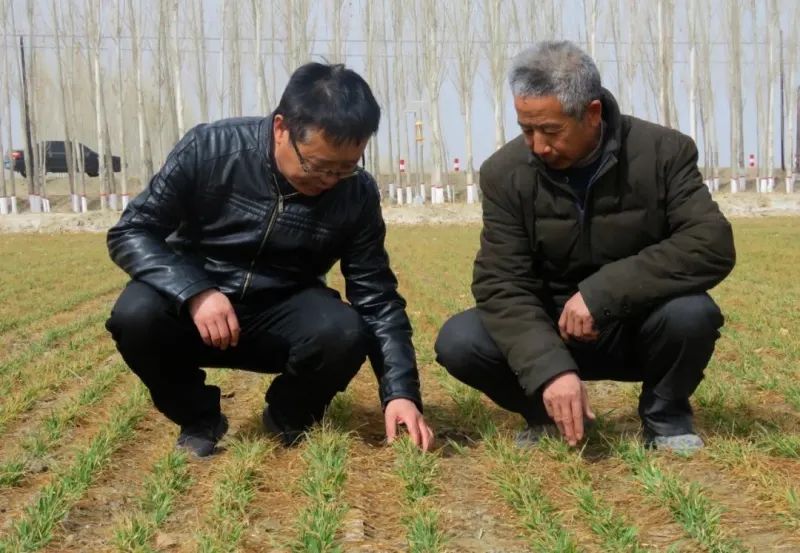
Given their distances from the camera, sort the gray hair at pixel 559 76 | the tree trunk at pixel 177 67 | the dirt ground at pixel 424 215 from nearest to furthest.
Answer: the gray hair at pixel 559 76 < the dirt ground at pixel 424 215 < the tree trunk at pixel 177 67

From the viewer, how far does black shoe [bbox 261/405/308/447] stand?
12.2ft

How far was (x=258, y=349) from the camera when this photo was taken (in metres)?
3.67

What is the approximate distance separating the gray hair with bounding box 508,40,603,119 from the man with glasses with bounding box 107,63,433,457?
48cm

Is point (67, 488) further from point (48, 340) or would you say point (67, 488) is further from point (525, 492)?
point (48, 340)

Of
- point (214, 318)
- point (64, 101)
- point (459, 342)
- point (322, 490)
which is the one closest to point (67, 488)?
point (214, 318)

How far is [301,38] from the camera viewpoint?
105 feet

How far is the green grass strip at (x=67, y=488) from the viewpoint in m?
2.69

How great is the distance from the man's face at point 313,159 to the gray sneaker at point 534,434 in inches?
43.6

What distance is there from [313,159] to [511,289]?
0.78 m

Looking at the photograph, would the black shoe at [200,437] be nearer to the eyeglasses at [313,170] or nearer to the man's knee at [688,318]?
the eyeglasses at [313,170]

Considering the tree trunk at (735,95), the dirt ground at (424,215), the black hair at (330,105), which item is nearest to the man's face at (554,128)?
the black hair at (330,105)

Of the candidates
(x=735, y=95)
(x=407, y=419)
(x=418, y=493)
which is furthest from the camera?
(x=735, y=95)

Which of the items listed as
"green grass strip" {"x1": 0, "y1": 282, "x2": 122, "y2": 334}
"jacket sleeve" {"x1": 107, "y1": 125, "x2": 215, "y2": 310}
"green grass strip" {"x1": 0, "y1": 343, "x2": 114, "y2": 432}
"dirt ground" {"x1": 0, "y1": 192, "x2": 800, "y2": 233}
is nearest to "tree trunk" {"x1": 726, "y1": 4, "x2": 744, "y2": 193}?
"dirt ground" {"x1": 0, "y1": 192, "x2": 800, "y2": 233}

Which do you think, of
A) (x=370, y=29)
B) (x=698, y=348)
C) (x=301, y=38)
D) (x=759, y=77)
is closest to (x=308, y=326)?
(x=698, y=348)
